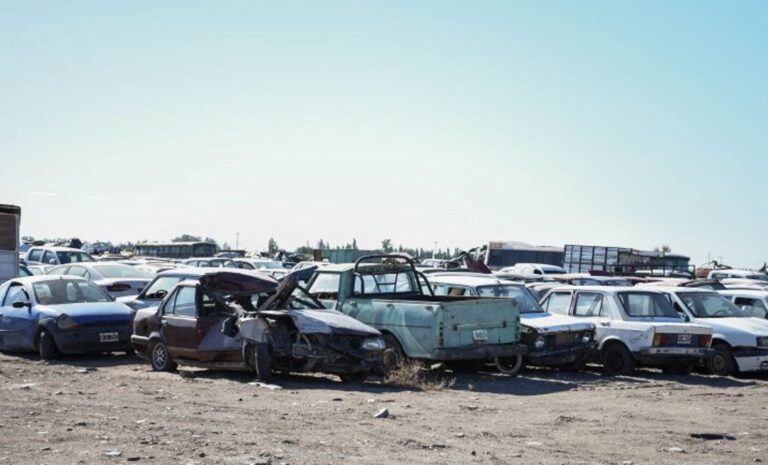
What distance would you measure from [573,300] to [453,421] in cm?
822

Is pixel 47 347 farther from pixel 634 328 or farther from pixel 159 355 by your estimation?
pixel 634 328

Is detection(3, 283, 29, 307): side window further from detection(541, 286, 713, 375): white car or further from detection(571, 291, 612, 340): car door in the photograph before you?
detection(571, 291, 612, 340): car door

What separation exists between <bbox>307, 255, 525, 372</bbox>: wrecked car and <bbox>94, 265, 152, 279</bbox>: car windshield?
7.96 m

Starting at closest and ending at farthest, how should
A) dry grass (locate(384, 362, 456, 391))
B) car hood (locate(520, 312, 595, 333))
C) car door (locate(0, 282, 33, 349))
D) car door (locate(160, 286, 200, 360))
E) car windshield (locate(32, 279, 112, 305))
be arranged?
dry grass (locate(384, 362, 456, 391))
car door (locate(160, 286, 200, 360))
car hood (locate(520, 312, 595, 333))
car door (locate(0, 282, 33, 349))
car windshield (locate(32, 279, 112, 305))

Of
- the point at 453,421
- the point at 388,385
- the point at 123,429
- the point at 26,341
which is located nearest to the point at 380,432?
the point at 453,421

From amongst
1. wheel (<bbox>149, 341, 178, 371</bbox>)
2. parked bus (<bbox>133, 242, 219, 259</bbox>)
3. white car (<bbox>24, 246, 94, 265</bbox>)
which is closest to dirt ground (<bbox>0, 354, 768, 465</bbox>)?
wheel (<bbox>149, 341, 178, 371</bbox>)

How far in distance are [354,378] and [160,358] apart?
11.0ft

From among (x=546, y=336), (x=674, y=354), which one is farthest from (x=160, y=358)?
(x=674, y=354)

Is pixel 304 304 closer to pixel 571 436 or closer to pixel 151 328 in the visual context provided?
pixel 151 328

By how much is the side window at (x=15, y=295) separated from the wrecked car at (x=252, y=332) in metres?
3.22

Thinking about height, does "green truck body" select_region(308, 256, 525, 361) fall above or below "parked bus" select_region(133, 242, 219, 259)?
below

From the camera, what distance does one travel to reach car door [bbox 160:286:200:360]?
15766 millimetres

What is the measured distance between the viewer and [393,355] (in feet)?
49.5

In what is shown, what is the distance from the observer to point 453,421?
11242mm
